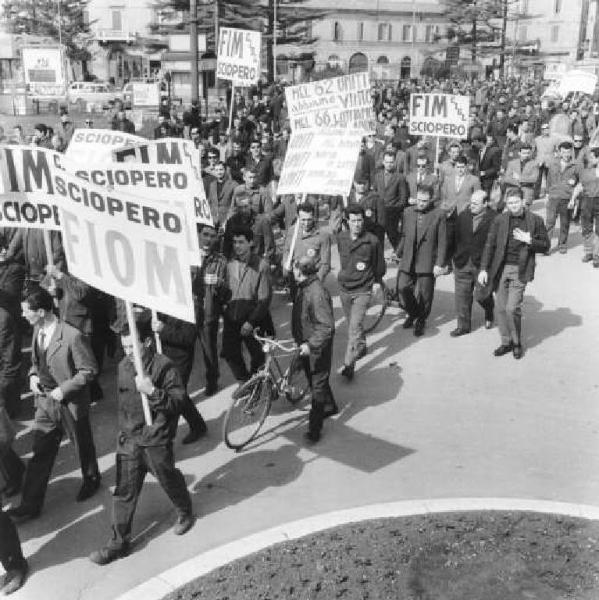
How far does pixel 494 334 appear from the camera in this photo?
31.8 feet

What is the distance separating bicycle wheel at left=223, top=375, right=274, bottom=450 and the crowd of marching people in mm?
402

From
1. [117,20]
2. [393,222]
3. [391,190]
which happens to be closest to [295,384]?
[391,190]

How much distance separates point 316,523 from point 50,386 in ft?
7.41

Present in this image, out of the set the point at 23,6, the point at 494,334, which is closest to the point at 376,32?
the point at 23,6

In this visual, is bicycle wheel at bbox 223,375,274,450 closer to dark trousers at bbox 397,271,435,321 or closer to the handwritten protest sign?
the handwritten protest sign

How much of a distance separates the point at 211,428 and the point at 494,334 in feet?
13.4

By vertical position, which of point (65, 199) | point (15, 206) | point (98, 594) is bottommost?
point (98, 594)

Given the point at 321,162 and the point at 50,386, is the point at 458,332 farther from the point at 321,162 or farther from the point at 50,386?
the point at 50,386

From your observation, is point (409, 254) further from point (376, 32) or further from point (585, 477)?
point (376, 32)

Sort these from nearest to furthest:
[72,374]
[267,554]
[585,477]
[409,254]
→ [267,554] → [72,374] → [585,477] → [409,254]

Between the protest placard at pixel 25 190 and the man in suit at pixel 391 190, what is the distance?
5.76 meters

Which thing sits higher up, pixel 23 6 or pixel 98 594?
pixel 23 6

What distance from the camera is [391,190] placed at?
12031 mm

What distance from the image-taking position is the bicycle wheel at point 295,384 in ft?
24.2
